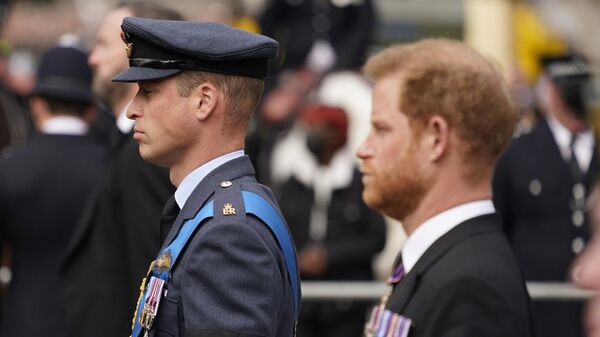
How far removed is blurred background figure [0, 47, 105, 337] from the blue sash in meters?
3.43

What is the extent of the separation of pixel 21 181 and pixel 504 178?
2925 millimetres

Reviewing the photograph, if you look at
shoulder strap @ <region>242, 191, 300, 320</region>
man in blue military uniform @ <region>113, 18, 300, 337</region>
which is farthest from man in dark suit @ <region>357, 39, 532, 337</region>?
man in blue military uniform @ <region>113, 18, 300, 337</region>

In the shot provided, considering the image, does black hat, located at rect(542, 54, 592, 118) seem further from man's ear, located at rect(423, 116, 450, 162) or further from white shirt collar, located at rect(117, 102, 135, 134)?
man's ear, located at rect(423, 116, 450, 162)

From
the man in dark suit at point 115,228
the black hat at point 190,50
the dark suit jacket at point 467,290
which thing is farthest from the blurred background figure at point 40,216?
the black hat at point 190,50

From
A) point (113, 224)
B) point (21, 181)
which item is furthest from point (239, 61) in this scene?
point (21, 181)

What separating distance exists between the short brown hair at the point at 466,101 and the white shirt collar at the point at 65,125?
316 centimetres

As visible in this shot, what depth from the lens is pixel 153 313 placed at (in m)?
3.52

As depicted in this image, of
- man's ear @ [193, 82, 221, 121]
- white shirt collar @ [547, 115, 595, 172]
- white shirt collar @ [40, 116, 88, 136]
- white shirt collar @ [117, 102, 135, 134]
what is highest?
man's ear @ [193, 82, 221, 121]

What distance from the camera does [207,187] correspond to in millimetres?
3670

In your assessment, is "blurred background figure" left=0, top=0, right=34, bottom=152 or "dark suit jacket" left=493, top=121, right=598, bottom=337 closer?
"dark suit jacket" left=493, top=121, right=598, bottom=337

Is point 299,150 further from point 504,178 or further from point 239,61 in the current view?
point 239,61

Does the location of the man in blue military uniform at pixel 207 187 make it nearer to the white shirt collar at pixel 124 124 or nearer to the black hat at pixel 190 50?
the black hat at pixel 190 50

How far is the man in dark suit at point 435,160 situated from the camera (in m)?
4.29

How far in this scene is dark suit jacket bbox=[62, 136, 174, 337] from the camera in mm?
5434
